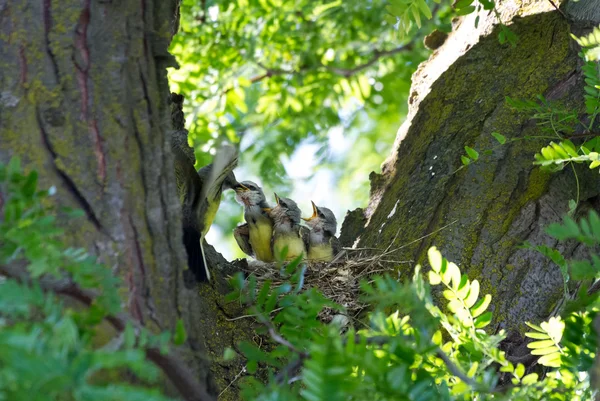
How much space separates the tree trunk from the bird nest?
104 millimetres

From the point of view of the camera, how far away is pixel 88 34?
81.7 inches

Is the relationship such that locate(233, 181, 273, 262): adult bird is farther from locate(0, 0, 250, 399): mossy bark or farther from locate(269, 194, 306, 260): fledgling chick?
locate(0, 0, 250, 399): mossy bark

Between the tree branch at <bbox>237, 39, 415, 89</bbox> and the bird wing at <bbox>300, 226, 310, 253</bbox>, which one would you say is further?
the tree branch at <bbox>237, 39, 415, 89</bbox>

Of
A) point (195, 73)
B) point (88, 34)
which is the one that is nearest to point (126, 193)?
point (88, 34)

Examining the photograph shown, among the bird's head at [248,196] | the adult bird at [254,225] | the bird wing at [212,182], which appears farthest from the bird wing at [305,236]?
the bird wing at [212,182]

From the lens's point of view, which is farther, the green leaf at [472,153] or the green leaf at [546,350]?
the green leaf at [472,153]

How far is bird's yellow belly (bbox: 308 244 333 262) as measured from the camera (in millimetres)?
5055

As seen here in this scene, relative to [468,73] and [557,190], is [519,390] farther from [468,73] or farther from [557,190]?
[468,73]

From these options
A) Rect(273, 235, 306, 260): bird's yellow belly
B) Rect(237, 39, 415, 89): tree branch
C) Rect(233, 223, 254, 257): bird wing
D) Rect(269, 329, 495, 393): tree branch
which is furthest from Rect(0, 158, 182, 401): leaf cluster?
Rect(237, 39, 415, 89): tree branch

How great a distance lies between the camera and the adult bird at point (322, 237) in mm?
5082

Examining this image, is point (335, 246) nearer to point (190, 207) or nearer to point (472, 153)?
point (190, 207)

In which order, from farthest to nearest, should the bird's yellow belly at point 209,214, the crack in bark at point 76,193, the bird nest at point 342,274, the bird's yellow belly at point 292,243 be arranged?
1. the bird's yellow belly at point 292,243
2. the bird's yellow belly at point 209,214
3. the bird nest at point 342,274
4. the crack in bark at point 76,193

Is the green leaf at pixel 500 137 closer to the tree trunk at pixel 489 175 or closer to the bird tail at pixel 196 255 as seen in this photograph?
the tree trunk at pixel 489 175

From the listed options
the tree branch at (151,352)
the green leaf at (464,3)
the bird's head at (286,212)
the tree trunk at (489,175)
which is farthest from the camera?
the bird's head at (286,212)
